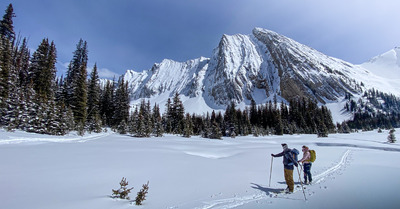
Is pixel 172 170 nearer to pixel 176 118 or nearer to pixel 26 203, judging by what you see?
pixel 26 203

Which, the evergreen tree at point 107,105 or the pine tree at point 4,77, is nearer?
the pine tree at point 4,77

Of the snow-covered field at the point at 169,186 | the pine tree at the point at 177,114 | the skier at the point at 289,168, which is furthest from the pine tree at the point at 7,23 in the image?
the skier at the point at 289,168

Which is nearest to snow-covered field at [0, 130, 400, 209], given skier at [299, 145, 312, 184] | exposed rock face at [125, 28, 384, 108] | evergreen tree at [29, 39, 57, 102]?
skier at [299, 145, 312, 184]

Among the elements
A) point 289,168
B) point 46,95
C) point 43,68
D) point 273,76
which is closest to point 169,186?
point 289,168

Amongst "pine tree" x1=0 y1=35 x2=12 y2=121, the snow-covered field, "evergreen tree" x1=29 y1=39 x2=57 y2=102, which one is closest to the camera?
the snow-covered field

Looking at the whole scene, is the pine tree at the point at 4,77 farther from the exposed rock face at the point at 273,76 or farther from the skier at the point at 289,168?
the exposed rock face at the point at 273,76

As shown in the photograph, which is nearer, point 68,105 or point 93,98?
point 68,105

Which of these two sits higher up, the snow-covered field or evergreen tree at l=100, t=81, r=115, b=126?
evergreen tree at l=100, t=81, r=115, b=126

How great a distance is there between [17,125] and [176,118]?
28573 mm

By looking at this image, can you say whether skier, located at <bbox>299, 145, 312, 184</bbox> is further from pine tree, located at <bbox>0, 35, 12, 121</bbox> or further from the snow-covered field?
pine tree, located at <bbox>0, 35, 12, 121</bbox>

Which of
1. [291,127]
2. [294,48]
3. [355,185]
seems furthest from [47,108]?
[294,48]

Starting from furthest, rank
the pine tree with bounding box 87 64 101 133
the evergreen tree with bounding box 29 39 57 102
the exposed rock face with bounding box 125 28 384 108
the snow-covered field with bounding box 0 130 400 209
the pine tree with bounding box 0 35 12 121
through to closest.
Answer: the exposed rock face with bounding box 125 28 384 108 → the pine tree with bounding box 87 64 101 133 → the evergreen tree with bounding box 29 39 57 102 → the pine tree with bounding box 0 35 12 121 → the snow-covered field with bounding box 0 130 400 209

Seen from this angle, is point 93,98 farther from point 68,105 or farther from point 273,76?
point 273,76

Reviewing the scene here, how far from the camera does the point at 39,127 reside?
1858 cm
